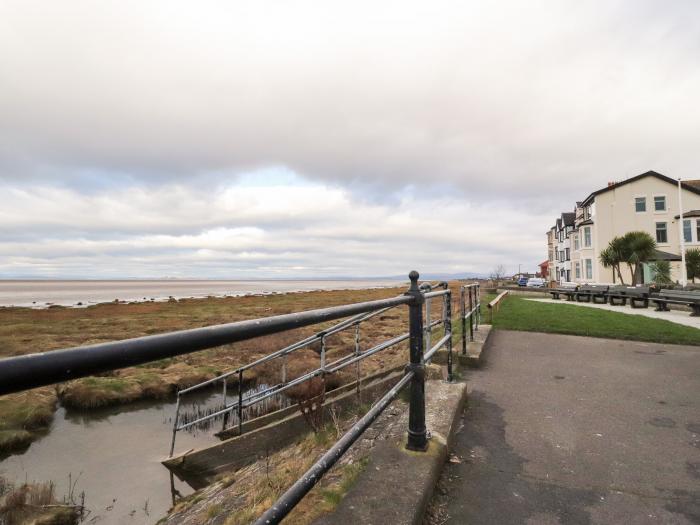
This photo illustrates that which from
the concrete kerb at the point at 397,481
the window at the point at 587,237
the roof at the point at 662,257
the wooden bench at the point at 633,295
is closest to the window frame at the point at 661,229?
the window at the point at 587,237

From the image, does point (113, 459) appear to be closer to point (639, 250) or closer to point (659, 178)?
point (639, 250)

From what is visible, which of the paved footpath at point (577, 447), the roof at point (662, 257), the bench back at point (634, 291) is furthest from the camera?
the roof at point (662, 257)

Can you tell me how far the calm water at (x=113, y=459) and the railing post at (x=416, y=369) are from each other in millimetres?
5157

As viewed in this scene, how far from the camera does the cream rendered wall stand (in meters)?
33.9

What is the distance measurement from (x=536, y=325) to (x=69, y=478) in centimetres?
1117

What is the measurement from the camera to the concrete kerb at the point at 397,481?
2.14 metres

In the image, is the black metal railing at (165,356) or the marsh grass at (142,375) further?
the marsh grass at (142,375)

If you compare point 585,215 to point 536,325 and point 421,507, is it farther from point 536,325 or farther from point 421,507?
point 421,507

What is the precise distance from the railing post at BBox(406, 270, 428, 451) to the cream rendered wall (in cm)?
3866

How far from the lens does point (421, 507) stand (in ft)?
7.48

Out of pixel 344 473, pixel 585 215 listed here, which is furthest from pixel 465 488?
pixel 585 215

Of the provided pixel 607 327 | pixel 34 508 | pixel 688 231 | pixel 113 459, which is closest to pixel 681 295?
pixel 607 327

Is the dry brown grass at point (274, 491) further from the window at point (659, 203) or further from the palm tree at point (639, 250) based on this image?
the window at point (659, 203)

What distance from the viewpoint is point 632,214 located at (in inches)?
1390
